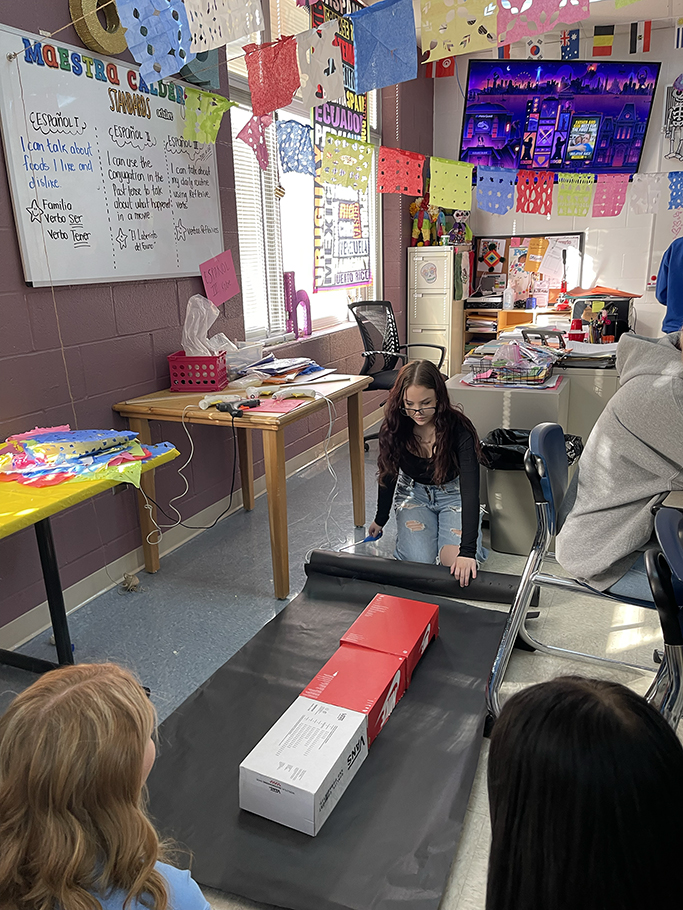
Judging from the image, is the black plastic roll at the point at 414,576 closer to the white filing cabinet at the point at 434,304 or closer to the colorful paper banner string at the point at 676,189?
the white filing cabinet at the point at 434,304

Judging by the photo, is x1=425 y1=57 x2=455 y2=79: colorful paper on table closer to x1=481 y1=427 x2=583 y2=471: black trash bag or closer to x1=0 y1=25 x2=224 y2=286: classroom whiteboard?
x1=0 y1=25 x2=224 y2=286: classroom whiteboard

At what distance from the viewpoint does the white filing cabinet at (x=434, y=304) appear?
5762 mm

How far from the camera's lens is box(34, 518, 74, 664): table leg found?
196 centimetres

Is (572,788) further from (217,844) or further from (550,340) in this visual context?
(550,340)

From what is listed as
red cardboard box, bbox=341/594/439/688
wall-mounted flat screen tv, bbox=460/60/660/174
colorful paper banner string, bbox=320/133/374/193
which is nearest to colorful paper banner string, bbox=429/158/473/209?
colorful paper banner string, bbox=320/133/374/193

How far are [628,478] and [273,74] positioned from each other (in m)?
2.00

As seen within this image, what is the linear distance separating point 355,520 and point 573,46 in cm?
443

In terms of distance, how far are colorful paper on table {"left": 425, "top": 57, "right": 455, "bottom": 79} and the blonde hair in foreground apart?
19.4 ft

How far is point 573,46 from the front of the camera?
529 centimetres

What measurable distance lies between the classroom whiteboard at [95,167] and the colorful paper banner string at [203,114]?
0.10ft

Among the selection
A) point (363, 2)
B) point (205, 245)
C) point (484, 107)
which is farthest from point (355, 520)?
point (484, 107)

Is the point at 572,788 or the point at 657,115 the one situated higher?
the point at 657,115

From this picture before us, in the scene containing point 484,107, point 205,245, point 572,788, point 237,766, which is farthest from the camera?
point 484,107

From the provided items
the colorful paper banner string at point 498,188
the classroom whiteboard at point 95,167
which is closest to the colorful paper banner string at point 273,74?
the classroom whiteboard at point 95,167
